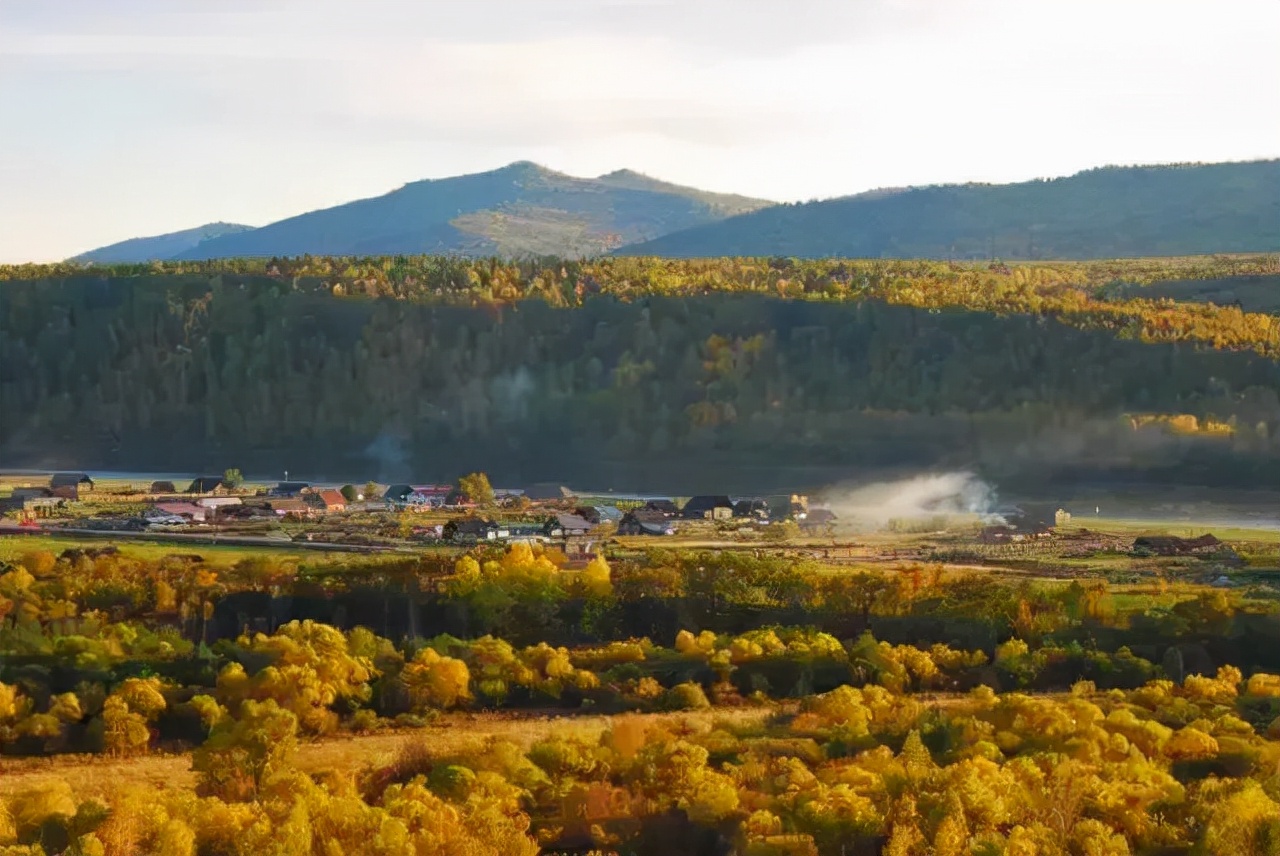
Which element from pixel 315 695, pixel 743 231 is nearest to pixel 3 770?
pixel 315 695

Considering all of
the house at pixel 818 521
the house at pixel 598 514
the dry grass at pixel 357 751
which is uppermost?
the house at pixel 598 514

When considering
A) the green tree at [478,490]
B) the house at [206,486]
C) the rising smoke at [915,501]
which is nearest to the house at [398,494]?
the green tree at [478,490]

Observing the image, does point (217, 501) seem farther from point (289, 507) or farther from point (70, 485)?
point (70, 485)

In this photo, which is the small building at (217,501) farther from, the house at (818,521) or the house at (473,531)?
the house at (818,521)

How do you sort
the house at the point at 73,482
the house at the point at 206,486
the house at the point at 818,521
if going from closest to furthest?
the house at the point at 818,521 < the house at the point at 73,482 < the house at the point at 206,486

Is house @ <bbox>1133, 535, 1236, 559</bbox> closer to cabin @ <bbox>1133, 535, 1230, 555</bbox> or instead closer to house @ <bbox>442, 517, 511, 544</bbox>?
cabin @ <bbox>1133, 535, 1230, 555</bbox>

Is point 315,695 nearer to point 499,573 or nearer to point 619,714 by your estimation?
point 619,714

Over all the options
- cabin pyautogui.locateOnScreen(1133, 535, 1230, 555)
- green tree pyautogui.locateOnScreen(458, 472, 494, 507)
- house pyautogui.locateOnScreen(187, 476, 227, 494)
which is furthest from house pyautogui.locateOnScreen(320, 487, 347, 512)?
cabin pyautogui.locateOnScreen(1133, 535, 1230, 555)
